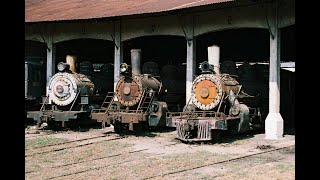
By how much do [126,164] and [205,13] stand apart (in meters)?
8.53

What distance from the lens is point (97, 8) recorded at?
19188 millimetres

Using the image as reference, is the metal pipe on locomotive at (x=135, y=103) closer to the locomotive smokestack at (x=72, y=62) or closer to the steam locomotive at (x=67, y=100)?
the steam locomotive at (x=67, y=100)

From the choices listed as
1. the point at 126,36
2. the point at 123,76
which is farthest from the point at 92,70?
the point at 123,76

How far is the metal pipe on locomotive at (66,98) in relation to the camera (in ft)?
49.5

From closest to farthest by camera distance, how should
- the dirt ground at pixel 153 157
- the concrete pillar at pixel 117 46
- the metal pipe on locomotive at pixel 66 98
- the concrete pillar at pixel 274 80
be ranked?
the dirt ground at pixel 153 157
the concrete pillar at pixel 274 80
the metal pipe on locomotive at pixel 66 98
the concrete pillar at pixel 117 46

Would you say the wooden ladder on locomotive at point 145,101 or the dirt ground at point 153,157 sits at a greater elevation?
the wooden ladder on locomotive at point 145,101

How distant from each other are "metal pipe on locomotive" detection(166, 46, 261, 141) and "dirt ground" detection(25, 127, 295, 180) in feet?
1.42

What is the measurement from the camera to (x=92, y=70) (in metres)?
17.6

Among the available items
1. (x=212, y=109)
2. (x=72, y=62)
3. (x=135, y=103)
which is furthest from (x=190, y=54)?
(x=72, y=62)

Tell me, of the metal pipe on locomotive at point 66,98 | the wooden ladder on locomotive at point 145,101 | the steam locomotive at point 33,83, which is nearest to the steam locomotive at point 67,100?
the metal pipe on locomotive at point 66,98

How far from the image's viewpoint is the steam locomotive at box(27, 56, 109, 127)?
15.1 m

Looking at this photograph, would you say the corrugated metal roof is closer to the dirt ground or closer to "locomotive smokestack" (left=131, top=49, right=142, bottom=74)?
"locomotive smokestack" (left=131, top=49, right=142, bottom=74)

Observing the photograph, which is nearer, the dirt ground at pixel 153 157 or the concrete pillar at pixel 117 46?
the dirt ground at pixel 153 157
